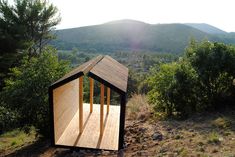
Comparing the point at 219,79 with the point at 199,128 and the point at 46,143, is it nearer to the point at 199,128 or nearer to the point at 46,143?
the point at 199,128

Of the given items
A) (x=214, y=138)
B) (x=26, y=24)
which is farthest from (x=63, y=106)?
(x=26, y=24)

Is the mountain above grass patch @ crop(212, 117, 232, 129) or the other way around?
above

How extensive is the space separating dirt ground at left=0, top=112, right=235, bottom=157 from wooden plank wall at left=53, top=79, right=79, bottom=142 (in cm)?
70

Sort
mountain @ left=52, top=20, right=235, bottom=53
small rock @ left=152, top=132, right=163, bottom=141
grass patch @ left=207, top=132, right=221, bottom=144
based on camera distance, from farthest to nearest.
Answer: mountain @ left=52, top=20, right=235, bottom=53 < small rock @ left=152, top=132, right=163, bottom=141 < grass patch @ left=207, top=132, right=221, bottom=144

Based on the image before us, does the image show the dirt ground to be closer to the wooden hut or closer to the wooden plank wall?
the wooden hut

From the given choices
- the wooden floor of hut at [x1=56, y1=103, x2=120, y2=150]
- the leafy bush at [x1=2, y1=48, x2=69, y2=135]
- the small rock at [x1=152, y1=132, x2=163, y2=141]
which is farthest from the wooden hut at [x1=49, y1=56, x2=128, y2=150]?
the small rock at [x1=152, y1=132, x2=163, y2=141]

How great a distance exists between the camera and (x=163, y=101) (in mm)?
9820

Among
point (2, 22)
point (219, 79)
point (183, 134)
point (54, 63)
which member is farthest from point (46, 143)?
point (2, 22)

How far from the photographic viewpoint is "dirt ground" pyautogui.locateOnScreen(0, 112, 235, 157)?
6406mm

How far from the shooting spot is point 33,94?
9297 mm

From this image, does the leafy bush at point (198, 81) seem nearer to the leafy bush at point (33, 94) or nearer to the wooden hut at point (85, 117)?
the wooden hut at point (85, 117)

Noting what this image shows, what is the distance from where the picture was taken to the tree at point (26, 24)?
20031mm

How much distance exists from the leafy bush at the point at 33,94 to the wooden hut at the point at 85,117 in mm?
758

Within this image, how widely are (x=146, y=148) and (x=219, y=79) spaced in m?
4.09
